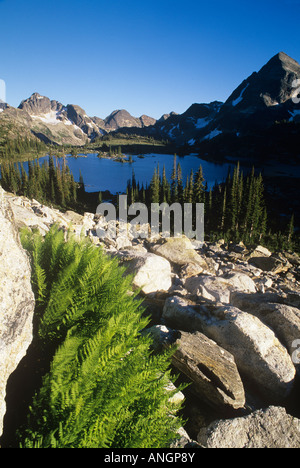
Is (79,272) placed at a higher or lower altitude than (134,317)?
higher

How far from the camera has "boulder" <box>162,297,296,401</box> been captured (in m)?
6.00

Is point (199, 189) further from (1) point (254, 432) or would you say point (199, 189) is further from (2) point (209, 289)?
(1) point (254, 432)

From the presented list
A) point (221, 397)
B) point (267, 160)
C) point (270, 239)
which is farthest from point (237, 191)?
point (267, 160)

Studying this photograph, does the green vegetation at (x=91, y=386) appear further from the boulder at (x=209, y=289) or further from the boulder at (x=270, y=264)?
the boulder at (x=270, y=264)

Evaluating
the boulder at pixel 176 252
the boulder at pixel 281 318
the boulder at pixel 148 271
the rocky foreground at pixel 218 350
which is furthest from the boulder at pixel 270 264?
the boulder at pixel 281 318

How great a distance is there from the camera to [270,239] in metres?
55.2

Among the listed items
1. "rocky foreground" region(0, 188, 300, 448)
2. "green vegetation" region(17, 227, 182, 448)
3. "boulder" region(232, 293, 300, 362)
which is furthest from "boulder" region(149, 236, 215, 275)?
"green vegetation" region(17, 227, 182, 448)

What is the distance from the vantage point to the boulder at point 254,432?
3.99m

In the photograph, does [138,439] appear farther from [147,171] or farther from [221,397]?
[147,171]

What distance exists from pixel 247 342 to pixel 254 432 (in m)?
2.35

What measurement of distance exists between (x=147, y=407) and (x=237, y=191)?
63.0m

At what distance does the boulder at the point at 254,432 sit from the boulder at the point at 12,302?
10.8 feet

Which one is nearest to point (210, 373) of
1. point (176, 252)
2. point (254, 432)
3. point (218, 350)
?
point (218, 350)

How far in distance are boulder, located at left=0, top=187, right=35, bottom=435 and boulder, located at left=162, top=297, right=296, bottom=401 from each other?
514 cm
